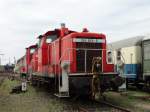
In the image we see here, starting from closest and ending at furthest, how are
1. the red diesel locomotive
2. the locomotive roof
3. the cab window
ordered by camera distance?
the red diesel locomotive → the cab window → the locomotive roof

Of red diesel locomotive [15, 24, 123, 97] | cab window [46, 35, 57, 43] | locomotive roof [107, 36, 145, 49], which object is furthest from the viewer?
locomotive roof [107, 36, 145, 49]

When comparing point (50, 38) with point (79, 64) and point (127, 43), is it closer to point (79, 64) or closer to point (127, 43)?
point (79, 64)

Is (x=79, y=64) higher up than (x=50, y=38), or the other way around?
(x=50, y=38)

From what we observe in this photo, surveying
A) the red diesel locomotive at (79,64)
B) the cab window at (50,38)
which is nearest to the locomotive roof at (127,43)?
the cab window at (50,38)

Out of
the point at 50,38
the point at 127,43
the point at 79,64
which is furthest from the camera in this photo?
the point at 127,43

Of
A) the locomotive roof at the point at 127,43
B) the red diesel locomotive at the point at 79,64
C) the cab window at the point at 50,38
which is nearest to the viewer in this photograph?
the red diesel locomotive at the point at 79,64

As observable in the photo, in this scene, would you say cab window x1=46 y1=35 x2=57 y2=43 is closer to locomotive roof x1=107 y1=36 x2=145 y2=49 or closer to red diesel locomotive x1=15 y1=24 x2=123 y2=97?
red diesel locomotive x1=15 y1=24 x2=123 y2=97

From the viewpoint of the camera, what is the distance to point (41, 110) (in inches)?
474

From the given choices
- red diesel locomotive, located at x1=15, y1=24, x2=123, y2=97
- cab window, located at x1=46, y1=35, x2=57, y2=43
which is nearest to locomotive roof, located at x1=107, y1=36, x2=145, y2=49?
cab window, located at x1=46, y1=35, x2=57, y2=43

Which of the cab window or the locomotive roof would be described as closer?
the cab window

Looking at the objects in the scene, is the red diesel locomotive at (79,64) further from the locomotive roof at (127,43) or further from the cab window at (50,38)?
the locomotive roof at (127,43)

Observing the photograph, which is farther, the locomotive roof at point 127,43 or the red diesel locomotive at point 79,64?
the locomotive roof at point 127,43

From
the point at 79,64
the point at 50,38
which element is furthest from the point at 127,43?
the point at 79,64

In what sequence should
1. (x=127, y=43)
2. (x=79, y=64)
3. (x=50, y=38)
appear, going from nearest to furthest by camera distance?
(x=79, y=64) < (x=50, y=38) < (x=127, y=43)
